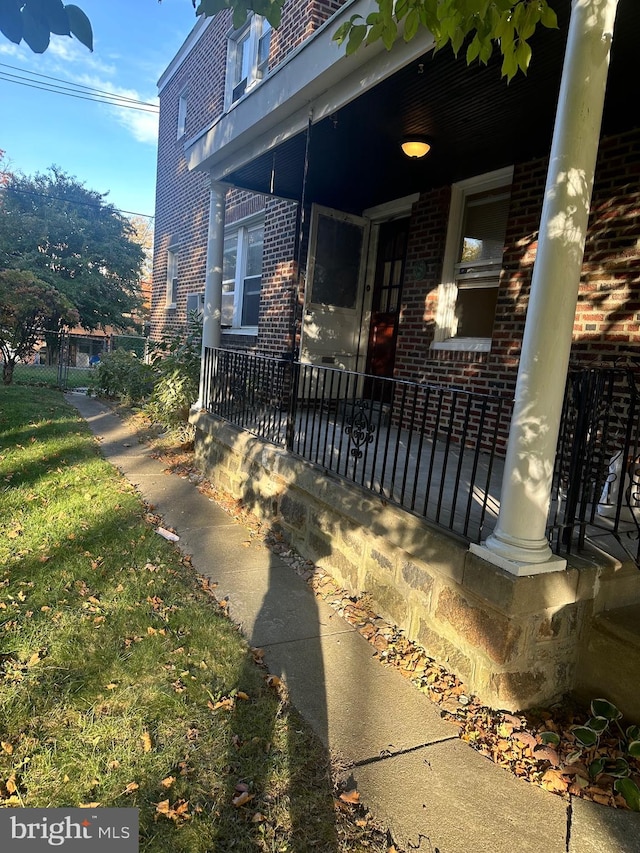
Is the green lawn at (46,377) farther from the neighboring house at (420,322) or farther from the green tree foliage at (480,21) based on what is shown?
the green tree foliage at (480,21)

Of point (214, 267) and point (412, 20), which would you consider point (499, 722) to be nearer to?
point (412, 20)

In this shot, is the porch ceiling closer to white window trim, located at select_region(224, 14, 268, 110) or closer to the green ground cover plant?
white window trim, located at select_region(224, 14, 268, 110)

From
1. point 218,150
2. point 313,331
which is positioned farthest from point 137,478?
point 218,150

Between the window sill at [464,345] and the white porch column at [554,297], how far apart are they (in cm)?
280

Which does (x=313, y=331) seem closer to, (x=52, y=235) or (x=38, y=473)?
(x=38, y=473)

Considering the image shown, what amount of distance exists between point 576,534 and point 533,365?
3.50 ft

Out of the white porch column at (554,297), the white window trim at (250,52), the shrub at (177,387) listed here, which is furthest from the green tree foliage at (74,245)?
the white porch column at (554,297)

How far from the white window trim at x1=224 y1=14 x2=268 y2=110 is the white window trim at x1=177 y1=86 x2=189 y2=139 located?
2.83 meters

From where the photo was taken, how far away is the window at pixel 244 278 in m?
8.41

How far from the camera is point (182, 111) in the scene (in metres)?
11.9

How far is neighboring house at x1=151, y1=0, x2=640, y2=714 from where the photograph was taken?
8.45ft

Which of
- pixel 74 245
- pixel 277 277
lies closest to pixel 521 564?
pixel 277 277

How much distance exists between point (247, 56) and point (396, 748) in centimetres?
988

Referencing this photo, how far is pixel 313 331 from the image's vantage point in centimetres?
664
